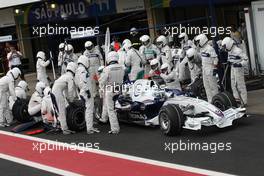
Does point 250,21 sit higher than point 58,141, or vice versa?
point 250,21

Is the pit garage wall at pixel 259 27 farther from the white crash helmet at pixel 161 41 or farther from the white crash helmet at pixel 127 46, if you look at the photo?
the white crash helmet at pixel 127 46

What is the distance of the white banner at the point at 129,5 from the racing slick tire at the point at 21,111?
8358 millimetres

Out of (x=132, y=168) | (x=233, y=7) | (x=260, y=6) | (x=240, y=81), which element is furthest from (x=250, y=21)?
(x=132, y=168)

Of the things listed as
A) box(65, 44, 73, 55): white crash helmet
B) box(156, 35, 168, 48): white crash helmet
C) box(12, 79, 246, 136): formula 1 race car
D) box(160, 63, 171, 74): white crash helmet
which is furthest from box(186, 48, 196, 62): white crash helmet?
box(65, 44, 73, 55): white crash helmet

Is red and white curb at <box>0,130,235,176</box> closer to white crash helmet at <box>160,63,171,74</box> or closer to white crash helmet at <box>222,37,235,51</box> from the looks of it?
white crash helmet at <box>160,63,171,74</box>

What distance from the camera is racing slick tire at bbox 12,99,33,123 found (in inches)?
612

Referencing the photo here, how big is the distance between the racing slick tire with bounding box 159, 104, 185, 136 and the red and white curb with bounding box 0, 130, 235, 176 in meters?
1.24

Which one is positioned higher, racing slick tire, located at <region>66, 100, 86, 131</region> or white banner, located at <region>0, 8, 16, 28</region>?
white banner, located at <region>0, 8, 16, 28</region>

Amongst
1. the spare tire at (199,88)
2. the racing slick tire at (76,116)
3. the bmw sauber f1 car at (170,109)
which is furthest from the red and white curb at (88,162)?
the spare tire at (199,88)

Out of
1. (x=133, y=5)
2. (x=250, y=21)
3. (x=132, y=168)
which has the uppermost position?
(x=133, y=5)

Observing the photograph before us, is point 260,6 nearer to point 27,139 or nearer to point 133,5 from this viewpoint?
point 133,5

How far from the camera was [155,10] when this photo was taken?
21875mm

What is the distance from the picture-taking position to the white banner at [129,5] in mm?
22317

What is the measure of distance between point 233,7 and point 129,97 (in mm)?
8249
